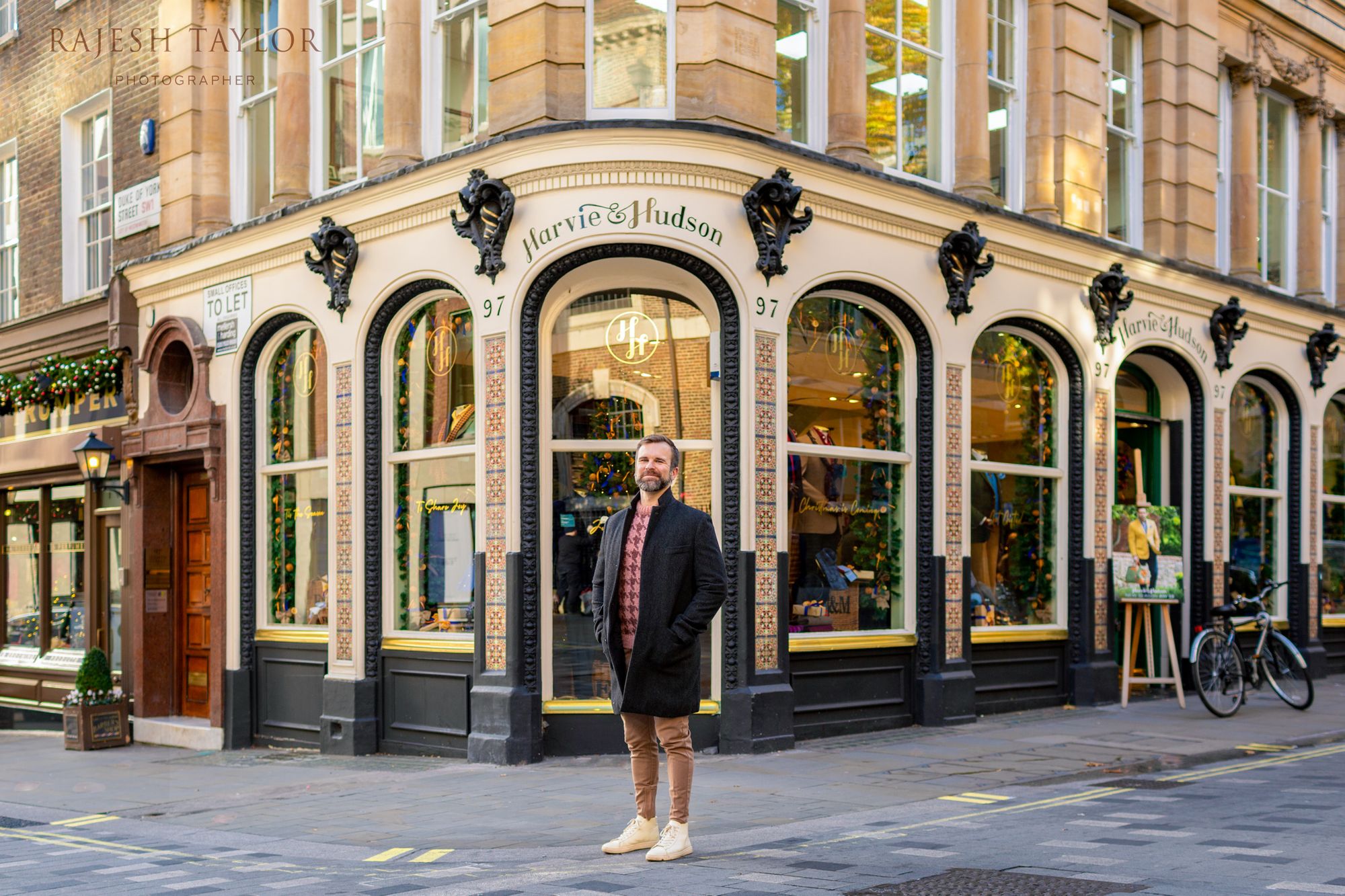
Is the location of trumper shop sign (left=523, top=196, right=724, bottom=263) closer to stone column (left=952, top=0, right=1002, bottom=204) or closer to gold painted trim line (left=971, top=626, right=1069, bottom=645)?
stone column (left=952, top=0, right=1002, bottom=204)

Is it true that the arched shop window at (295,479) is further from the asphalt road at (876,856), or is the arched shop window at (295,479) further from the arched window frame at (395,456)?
the asphalt road at (876,856)

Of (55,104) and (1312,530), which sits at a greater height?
(55,104)

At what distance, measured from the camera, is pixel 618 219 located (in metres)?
11.4

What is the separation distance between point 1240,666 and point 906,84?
6.31m

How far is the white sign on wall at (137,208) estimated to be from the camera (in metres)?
15.9

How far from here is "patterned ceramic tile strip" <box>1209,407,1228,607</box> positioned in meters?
16.9

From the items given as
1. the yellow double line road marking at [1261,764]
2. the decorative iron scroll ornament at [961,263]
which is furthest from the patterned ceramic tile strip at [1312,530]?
the decorative iron scroll ornament at [961,263]

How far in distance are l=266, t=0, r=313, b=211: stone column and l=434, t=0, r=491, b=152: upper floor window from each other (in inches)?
80.2

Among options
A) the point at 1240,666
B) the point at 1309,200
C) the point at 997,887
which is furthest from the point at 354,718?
the point at 1309,200

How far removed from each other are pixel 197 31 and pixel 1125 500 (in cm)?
1122

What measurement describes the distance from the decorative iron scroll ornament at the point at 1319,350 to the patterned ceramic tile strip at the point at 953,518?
7.45m

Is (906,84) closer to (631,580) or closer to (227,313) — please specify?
(227,313)

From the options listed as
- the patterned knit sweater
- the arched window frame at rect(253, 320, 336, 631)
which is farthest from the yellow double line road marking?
the arched window frame at rect(253, 320, 336, 631)

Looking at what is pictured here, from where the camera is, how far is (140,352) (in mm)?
15727
